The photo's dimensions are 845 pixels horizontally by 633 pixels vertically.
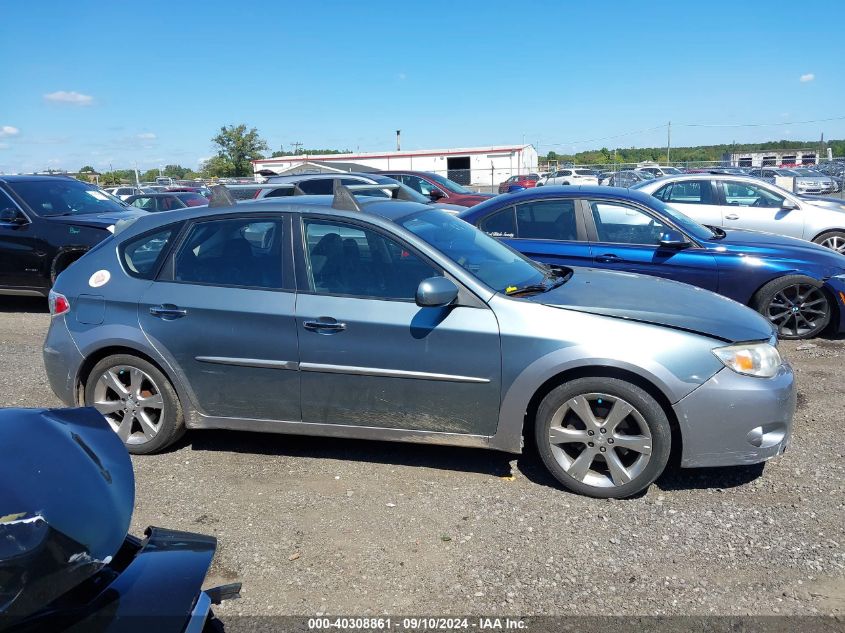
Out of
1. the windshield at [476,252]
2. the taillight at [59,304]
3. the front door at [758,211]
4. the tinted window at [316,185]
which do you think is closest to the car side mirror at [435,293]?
the windshield at [476,252]

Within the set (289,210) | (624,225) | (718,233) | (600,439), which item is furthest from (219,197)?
(718,233)

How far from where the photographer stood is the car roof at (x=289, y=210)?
14.8 feet

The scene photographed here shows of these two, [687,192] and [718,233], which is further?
[687,192]

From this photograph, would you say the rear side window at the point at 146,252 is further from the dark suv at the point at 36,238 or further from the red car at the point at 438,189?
the red car at the point at 438,189

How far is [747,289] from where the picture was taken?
7.03m

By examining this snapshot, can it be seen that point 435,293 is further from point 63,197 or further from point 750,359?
point 63,197

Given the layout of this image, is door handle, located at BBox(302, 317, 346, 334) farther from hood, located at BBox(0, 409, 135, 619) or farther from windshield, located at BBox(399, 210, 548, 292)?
hood, located at BBox(0, 409, 135, 619)

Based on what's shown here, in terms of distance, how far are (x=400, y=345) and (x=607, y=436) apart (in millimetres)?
1268

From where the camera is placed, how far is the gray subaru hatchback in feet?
12.6

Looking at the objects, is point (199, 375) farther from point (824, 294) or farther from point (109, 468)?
point (824, 294)

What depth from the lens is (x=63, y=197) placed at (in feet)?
31.6

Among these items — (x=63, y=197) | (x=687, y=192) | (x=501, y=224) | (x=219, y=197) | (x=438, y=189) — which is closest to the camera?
(x=219, y=197)

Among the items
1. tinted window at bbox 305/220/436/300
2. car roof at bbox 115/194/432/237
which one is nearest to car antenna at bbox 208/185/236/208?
car roof at bbox 115/194/432/237

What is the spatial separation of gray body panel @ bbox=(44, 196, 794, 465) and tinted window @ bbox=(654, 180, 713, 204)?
709cm
